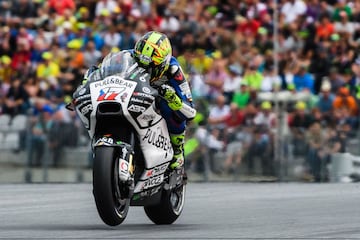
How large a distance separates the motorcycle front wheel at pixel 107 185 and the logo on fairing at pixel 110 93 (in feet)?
1.36

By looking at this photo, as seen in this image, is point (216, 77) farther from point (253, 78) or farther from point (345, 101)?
point (345, 101)

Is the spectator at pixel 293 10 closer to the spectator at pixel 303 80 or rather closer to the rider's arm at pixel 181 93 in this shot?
the spectator at pixel 303 80

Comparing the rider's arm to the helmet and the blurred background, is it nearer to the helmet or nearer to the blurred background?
the helmet

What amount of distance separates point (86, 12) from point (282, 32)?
377 centimetres

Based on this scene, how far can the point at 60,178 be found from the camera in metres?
17.0

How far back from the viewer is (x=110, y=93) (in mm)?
9133

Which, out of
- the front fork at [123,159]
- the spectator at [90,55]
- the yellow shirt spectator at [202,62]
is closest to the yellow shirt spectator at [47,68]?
the spectator at [90,55]

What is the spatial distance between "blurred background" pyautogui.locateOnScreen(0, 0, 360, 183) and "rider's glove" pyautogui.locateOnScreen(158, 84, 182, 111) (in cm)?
738

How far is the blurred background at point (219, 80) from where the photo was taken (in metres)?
16.9

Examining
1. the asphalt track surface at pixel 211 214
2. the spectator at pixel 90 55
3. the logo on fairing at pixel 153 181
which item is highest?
the spectator at pixel 90 55

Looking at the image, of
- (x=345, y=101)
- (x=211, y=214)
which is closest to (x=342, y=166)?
(x=345, y=101)

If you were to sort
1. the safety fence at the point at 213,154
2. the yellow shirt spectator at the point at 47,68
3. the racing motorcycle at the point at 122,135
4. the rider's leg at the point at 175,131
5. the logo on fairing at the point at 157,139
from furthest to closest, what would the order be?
the yellow shirt spectator at the point at 47,68, the safety fence at the point at 213,154, the rider's leg at the point at 175,131, the logo on fairing at the point at 157,139, the racing motorcycle at the point at 122,135

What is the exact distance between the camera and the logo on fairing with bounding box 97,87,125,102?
29.8 feet

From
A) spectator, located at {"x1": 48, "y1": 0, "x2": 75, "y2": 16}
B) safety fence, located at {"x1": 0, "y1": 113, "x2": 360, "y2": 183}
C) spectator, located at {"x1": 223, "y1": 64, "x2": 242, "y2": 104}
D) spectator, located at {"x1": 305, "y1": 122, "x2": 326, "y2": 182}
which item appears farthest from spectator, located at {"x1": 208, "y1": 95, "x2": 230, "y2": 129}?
spectator, located at {"x1": 48, "y1": 0, "x2": 75, "y2": 16}
